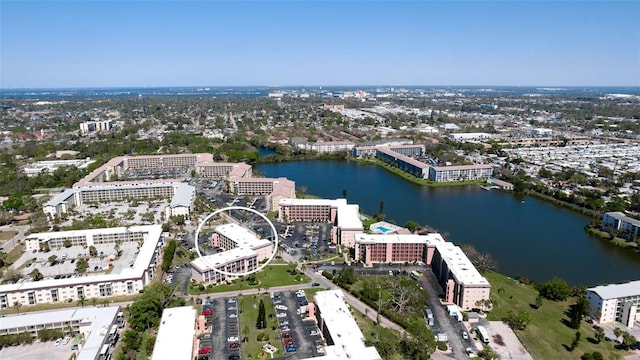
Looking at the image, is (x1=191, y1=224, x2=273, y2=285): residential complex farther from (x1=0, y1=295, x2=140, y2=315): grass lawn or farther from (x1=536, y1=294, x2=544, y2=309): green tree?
(x1=536, y1=294, x2=544, y2=309): green tree

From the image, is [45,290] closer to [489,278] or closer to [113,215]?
[113,215]

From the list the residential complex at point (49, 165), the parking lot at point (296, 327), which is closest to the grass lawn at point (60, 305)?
the parking lot at point (296, 327)

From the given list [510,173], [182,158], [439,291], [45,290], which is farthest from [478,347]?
[182,158]

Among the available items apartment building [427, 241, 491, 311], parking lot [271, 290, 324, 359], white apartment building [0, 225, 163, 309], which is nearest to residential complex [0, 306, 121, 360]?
white apartment building [0, 225, 163, 309]

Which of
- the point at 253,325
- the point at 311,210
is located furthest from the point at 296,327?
the point at 311,210

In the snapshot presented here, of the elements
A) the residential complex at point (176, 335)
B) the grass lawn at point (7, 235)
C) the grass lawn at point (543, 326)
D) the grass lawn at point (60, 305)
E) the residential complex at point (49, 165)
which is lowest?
the grass lawn at point (543, 326)

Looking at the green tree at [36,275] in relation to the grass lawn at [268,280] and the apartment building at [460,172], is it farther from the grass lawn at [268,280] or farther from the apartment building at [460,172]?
the apartment building at [460,172]
